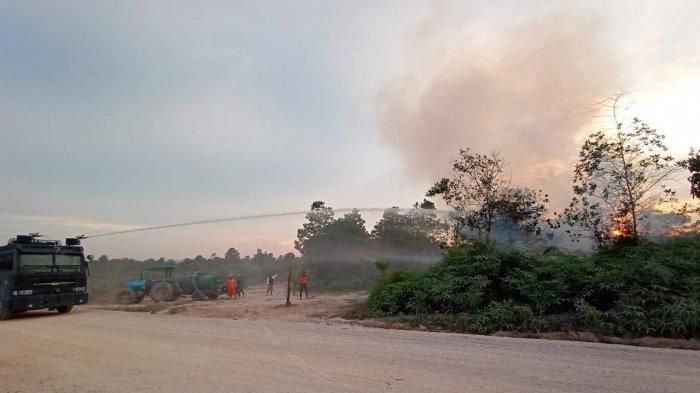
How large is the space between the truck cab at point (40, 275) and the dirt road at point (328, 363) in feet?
19.7

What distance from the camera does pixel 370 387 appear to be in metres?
6.37

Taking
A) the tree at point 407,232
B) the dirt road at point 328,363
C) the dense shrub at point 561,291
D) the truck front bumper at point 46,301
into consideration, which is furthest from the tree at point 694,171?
the truck front bumper at point 46,301

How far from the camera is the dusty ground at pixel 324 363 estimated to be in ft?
21.5

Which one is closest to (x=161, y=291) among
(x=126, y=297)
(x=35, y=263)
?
(x=126, y=297)

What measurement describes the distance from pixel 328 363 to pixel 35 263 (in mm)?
15541

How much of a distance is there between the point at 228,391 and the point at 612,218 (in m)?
16.0

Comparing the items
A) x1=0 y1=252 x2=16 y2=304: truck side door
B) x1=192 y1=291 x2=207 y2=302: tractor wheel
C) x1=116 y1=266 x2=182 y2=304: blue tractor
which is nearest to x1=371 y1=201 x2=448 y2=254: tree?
x1=192 y1=291 x2=207 y2=302: tractor wheel

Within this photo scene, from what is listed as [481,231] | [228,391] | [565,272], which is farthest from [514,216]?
[228,391]

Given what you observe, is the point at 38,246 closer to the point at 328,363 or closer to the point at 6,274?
the point at 6,274

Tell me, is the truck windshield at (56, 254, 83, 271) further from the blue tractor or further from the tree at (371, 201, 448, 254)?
the tree at (371, 201, 448, 254)

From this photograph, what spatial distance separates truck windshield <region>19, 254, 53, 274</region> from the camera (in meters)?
17.5

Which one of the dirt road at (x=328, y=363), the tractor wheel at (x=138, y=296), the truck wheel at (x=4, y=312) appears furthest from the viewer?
the tractor wheel at (x=138, y=296)

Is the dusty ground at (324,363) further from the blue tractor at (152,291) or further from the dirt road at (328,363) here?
the blue tractor at (152,291)

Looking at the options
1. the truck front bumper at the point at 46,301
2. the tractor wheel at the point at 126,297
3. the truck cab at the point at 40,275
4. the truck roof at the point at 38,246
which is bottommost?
the tractor wheel at the point at 126,297
